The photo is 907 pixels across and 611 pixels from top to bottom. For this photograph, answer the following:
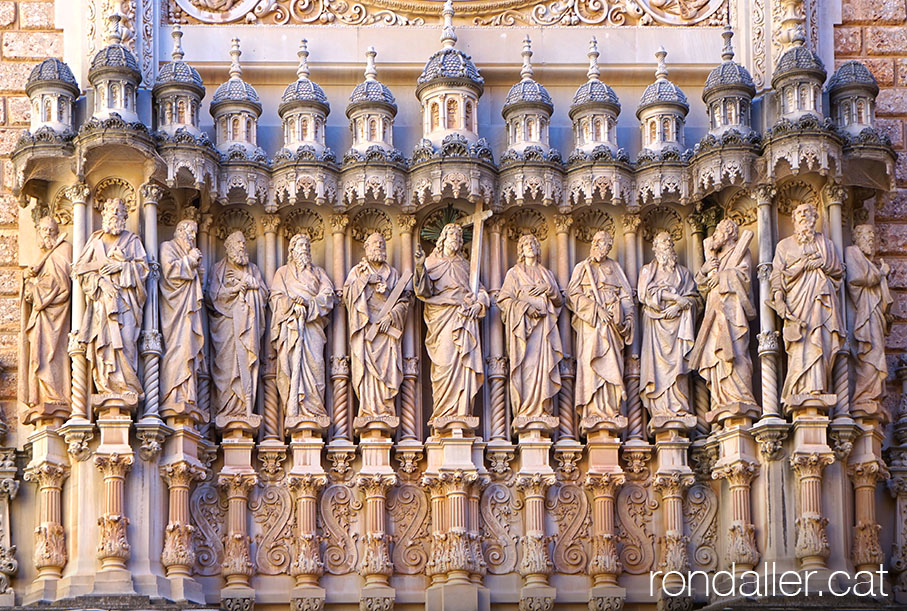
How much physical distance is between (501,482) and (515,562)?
0.79 m

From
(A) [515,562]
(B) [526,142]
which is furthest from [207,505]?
(B) [526,142]

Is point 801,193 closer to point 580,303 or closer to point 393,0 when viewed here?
point 580,303

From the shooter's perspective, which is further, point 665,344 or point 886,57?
point 886,57

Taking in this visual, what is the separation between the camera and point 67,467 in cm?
2327

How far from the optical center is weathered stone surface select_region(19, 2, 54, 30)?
82.4 feet

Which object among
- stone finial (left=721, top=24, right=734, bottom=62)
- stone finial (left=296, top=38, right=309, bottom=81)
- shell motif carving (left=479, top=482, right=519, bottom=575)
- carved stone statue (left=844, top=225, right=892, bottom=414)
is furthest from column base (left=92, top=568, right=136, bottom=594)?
stone finial (left=721, top=24, right=734, bottom=62)

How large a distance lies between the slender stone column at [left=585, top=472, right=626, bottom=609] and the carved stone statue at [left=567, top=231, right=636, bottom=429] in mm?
581

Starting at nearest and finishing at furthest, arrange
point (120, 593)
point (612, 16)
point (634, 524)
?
1. point (120, 593)
2. point (634, 524)
3. point (612, 16)

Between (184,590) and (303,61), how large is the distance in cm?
552

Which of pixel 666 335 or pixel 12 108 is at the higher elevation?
pixel 12 108

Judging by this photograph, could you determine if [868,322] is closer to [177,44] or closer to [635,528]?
[635,528]

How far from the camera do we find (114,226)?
77.7ft

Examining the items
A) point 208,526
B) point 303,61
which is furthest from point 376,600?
point 303,61

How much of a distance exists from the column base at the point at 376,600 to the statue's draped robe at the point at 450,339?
1.78m
